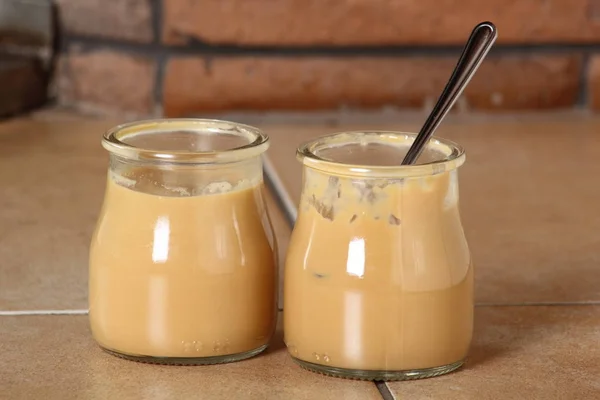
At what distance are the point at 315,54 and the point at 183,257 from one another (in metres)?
1.00

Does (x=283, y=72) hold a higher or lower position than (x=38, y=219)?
higher

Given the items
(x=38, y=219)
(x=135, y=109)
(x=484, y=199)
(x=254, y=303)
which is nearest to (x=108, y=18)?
(x=135, y=109)

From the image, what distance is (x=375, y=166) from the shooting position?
64cm

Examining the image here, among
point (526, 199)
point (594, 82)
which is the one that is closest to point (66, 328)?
point (526, 199)

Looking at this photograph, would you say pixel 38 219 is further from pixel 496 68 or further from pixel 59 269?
pixel 496 68

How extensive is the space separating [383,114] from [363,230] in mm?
Answer: 1027

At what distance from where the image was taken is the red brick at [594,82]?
1.67 metres

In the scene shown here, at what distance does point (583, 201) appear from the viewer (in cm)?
119

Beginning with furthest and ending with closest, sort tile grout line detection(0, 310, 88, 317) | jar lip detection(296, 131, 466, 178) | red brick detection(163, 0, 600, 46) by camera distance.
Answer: red brick detection(163, 0, 600, 46)
tile grout line detection(0, 310, 88, 317)
jar lip detection(296, 131, 466, 178)

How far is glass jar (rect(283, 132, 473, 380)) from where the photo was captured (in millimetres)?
645

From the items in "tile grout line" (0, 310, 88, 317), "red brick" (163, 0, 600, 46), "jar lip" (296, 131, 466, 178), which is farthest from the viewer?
"red brick" (163, 0, 600, 46)

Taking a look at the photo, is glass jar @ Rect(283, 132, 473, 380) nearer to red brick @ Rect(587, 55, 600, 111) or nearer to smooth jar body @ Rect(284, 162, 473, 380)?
smooth jar body @ Rect(284, 162, 473, 380)

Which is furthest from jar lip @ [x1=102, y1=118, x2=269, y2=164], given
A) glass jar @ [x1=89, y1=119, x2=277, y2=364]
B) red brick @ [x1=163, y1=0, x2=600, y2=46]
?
red brick @ [x1=163, y1=0, x2=600, y2=46]

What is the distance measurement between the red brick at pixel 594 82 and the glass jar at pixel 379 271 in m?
1.06
